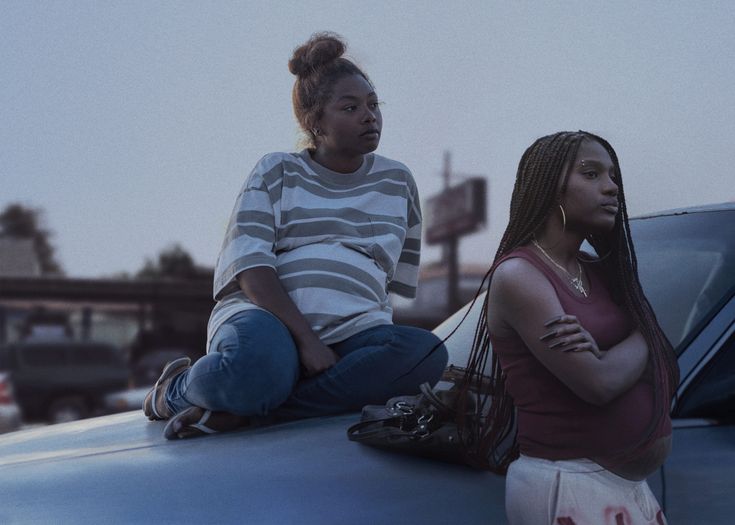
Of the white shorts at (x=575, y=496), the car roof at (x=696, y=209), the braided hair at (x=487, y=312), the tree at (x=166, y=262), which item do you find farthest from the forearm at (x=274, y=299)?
the tree at (x=166, y=262)

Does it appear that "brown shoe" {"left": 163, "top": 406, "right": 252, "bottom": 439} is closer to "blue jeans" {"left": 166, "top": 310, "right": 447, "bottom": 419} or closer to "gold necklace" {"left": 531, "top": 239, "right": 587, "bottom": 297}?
"blue jeans" {"left": 166, "top": 310, "right": 447, "bottom": 419}

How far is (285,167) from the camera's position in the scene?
8.59ft

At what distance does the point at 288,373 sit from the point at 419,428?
0.40m

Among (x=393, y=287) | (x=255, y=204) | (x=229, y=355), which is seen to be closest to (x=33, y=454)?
(x=229, y=355)

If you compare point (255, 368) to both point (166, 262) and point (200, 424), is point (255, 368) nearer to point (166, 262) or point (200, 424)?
point (200, 424)

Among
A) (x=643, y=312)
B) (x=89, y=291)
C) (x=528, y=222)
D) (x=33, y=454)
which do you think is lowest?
(x=89, y=291)

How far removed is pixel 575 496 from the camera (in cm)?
176

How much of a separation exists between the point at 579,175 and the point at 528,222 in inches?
4.7

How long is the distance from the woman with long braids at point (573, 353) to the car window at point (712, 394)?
37 cm

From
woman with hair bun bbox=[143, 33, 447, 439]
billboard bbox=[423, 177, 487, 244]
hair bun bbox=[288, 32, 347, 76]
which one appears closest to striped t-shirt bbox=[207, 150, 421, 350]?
woman with hair bun bbox=[143, 33, 447, 439]

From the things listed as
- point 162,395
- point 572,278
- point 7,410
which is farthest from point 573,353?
point 7,410

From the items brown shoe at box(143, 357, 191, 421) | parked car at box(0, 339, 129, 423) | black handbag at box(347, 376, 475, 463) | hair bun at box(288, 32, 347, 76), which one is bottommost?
parked car at box(0, 339, 129, 423)

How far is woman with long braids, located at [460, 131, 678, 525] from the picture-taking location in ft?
5.76

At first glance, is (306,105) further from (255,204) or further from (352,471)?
(352,471)
